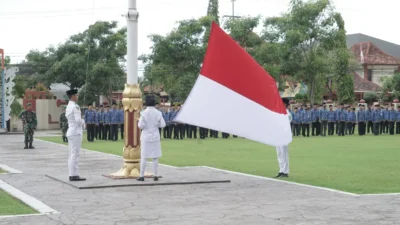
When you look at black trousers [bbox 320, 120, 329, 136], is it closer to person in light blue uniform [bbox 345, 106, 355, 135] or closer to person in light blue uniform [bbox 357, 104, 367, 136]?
person in light blue uniform [bbox 345, 106, 355, 135]

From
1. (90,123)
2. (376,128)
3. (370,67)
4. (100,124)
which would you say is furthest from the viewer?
(370,67)

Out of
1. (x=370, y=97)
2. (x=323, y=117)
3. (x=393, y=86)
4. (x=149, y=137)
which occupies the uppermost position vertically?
(x=393, y=86)

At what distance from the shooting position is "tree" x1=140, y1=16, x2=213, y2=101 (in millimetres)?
44250

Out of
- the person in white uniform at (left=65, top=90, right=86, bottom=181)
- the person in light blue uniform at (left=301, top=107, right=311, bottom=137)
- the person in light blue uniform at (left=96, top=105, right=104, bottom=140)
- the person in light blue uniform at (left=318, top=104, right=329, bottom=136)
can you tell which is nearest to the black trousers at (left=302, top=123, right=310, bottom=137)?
the person in light blue uniform at (left=301, top=107, right=311, bottom=137)

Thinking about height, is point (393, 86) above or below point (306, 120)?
above

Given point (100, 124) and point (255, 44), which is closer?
point (100, 124)

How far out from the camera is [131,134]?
13.9 metres

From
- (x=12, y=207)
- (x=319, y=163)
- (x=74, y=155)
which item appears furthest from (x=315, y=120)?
(x=12, y=207)

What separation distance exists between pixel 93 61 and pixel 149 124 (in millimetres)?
35262

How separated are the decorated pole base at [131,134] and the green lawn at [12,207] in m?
3.20

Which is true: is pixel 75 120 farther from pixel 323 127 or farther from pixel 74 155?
pixel 323 127

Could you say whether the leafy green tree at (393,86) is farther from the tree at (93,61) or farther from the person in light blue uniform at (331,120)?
the tree at (93,61)

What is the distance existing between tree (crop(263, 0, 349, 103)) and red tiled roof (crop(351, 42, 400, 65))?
2267cm

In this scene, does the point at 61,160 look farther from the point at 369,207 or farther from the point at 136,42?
the point at 369,207
